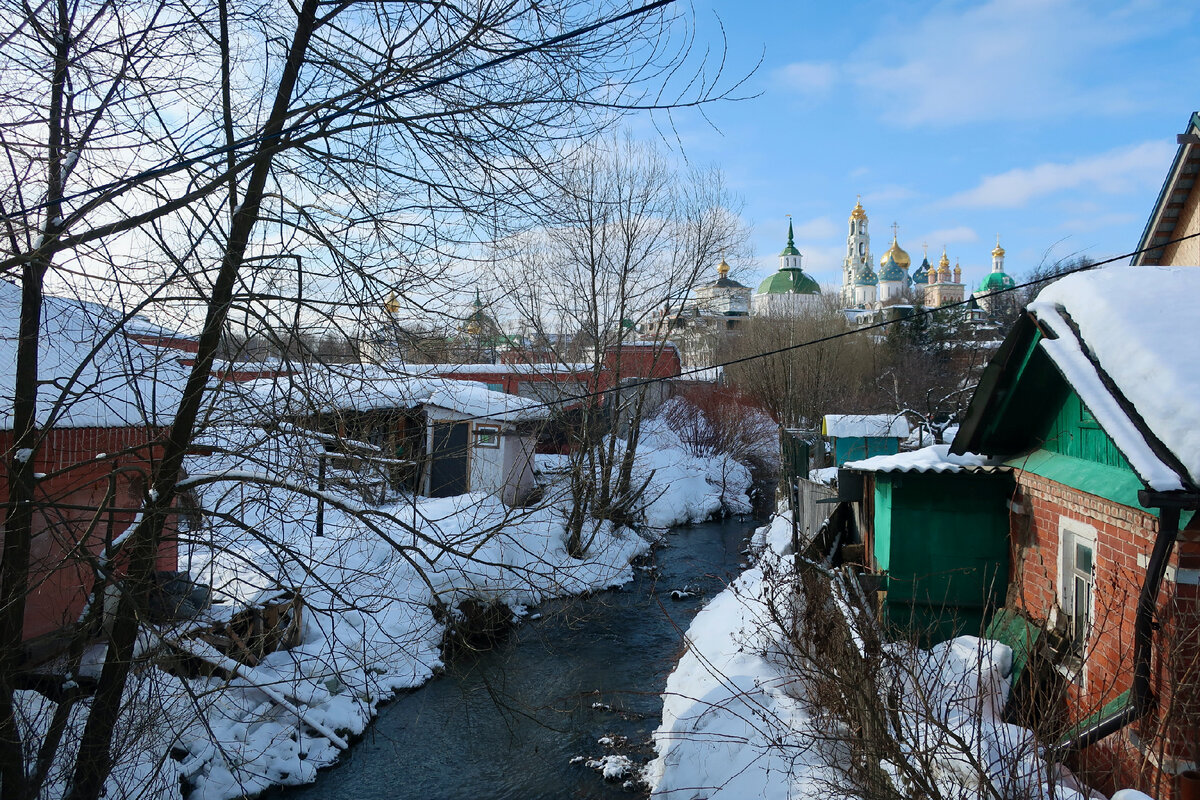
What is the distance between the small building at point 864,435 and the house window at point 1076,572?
1081cm

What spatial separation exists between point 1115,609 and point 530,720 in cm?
598

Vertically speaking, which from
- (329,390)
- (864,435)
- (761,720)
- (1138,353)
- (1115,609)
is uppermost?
(1138,353)

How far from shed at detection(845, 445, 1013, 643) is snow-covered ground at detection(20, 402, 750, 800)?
9.89 feet

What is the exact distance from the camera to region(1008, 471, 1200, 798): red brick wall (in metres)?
3.46

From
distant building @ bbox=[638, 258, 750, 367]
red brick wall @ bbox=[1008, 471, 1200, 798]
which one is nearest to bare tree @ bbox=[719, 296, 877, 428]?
distant building @ bbox=[638, 258, 750, 367]

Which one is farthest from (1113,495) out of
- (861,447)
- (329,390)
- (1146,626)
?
(861,447)

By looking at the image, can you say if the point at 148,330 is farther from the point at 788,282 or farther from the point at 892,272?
the point at 892,272

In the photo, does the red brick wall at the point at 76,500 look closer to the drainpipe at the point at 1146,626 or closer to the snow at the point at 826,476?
the drainpipe at the point at 1146,626

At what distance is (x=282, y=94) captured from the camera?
4355 millimetres

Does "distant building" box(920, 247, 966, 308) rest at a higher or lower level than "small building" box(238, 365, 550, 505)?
higher

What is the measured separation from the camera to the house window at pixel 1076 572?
5.27 metres

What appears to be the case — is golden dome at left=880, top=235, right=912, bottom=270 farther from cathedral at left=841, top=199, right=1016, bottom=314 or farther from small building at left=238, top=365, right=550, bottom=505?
small building at left=238, top=365, right=550, bottom=505

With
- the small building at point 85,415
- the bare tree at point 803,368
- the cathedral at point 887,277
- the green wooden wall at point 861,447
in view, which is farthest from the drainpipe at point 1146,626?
the cathedral at point 887,277

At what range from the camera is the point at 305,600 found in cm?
475
